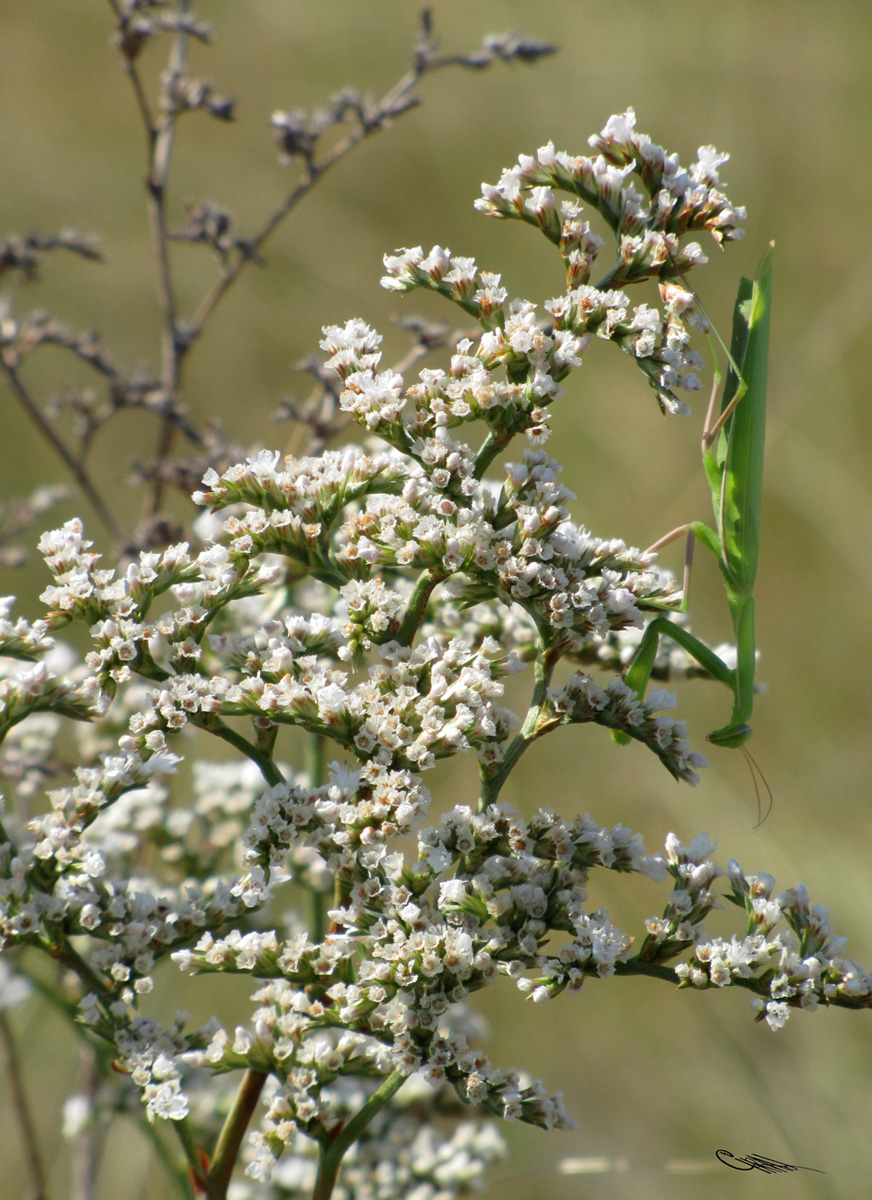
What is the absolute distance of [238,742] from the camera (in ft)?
5.60

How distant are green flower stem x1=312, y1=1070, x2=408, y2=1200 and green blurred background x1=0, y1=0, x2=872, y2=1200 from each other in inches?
→ 121

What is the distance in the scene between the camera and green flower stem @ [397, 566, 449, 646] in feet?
5.72

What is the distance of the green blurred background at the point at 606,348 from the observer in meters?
5.17

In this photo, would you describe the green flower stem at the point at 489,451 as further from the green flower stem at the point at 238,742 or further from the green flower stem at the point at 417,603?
the green flower stem at the point at 238,742

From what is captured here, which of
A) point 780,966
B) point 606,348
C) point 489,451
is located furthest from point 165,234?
point 606,348

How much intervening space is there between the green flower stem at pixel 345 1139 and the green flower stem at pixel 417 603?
76 cm

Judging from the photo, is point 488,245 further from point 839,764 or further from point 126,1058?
point 126,1058

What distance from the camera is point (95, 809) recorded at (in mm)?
1721

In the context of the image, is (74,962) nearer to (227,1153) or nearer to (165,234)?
(227,1153)

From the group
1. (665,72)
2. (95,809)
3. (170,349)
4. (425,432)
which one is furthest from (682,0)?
Answer: (95,809)

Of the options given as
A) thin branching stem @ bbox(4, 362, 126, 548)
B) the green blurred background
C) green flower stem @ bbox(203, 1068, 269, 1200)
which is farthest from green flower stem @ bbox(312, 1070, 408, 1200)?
the green blurred background

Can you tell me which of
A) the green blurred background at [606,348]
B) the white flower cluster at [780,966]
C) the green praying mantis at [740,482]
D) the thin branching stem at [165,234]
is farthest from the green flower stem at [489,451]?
the green blurred background at [606,348]

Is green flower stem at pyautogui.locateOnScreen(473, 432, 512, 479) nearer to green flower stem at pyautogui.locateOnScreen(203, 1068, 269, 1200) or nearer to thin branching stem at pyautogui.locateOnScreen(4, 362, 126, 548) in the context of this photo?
green flower stem at pyautogui.locateOnScreen(203, 1068, 269, 1200)

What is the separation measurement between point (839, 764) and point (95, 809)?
5670 mm
